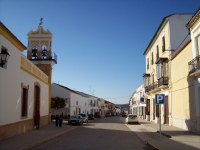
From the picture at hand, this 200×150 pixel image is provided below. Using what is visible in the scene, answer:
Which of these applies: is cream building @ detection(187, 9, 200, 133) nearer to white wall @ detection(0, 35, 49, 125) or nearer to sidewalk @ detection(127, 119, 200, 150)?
sidewalk @ detection(127, 119, 200, 150)

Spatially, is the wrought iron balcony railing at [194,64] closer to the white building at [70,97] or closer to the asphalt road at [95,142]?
the asphalt road at [95,142]

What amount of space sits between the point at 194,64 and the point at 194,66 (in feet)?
0.45

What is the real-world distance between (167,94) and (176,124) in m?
4.55

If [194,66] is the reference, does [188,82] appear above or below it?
below

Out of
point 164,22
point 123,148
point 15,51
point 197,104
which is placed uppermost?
point 164,22

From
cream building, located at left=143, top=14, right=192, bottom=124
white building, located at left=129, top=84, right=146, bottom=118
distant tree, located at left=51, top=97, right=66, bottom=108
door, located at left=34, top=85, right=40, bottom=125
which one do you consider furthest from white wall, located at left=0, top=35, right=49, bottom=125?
white building, located at left=129, top=84, right=146, bottom=118

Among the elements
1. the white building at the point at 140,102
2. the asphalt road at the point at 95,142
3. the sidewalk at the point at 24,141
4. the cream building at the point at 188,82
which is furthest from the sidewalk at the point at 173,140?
the white building at the point at 140,102

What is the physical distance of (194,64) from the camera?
1958cm

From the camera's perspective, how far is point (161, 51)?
33.2 m

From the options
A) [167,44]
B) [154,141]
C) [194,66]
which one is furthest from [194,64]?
[167,44]

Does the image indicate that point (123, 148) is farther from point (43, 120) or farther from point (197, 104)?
point (43, 120)

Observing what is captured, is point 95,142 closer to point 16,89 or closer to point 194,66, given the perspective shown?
point 16,89

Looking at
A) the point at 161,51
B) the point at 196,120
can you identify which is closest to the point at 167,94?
the point at 161,51

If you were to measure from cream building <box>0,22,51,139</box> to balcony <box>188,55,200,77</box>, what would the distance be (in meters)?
11.1
